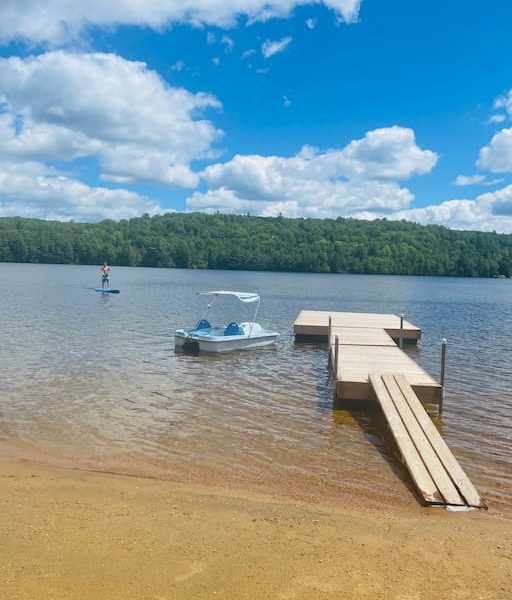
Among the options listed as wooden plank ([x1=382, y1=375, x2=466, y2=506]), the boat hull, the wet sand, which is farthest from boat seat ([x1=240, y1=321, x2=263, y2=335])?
the wet sand

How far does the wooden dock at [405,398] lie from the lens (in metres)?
8.10

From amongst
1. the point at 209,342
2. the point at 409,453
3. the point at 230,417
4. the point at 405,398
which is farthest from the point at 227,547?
the point at 209,342

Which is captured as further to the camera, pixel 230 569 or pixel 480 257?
pixel 480 257

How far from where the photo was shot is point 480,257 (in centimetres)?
14550

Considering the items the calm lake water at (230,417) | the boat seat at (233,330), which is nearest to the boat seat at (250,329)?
the boat seat at (233,330)

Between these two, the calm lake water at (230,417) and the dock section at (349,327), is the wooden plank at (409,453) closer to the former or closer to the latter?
the calm lake water at (230,417)

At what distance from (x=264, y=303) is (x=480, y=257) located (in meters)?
114

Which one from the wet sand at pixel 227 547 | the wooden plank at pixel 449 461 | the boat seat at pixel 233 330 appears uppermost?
the boat seat at pixel 233 330

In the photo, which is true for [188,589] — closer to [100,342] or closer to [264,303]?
[100,342]

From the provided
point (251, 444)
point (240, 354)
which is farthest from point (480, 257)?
point (251, 444)

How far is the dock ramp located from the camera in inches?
310

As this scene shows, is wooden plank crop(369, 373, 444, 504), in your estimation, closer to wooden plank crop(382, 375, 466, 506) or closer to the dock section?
wooden plank crop(382, 375, 466, 506)

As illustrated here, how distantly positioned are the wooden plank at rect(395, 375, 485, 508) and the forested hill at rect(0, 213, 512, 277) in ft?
445

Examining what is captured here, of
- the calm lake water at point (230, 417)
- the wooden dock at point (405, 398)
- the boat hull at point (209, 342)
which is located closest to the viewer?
the wooden dock at point (405, 398)
